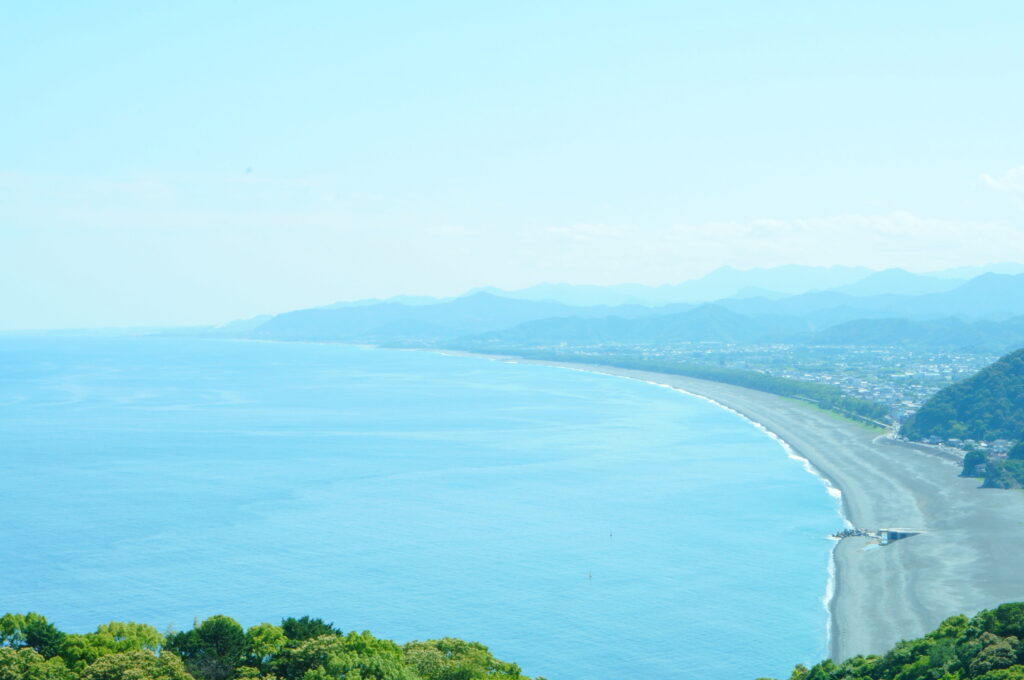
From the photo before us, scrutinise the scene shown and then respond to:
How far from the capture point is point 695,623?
30641 mm

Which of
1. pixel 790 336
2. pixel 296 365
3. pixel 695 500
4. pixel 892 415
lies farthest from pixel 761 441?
pixel 790 336

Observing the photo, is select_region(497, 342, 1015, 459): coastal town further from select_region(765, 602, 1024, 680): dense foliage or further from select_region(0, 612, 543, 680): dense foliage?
select_region(0, 612, 543, 680): dense foliage

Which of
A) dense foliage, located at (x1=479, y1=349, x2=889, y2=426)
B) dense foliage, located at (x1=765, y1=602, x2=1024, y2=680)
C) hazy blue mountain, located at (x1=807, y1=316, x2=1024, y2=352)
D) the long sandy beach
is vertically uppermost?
hazy blue mountain, located at (x1=807, y1=316, x2=1024, y2=352)

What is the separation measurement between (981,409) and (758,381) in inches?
1510

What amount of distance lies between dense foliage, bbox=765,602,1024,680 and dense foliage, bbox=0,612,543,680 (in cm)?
792

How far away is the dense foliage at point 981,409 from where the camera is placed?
205 feet

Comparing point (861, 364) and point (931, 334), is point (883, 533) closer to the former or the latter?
point (861, 364)

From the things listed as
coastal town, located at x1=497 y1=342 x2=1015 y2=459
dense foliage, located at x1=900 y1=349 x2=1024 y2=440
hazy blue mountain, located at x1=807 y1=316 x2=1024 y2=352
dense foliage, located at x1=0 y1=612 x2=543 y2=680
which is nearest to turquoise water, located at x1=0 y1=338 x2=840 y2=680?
dense foliage, located at x1=0 y1=612 x2=543 y2=680

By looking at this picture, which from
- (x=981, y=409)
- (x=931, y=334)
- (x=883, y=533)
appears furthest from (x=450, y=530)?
(x=931, y=334)

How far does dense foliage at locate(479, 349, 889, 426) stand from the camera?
78062 millimetres

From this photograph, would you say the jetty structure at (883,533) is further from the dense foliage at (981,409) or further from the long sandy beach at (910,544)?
the dense foliage at (981,409)

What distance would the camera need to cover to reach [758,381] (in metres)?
103

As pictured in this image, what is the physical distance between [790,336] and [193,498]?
164695 millimetres

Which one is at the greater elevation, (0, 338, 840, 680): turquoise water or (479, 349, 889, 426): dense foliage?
(479, 349, 889, 426): dense foliage
